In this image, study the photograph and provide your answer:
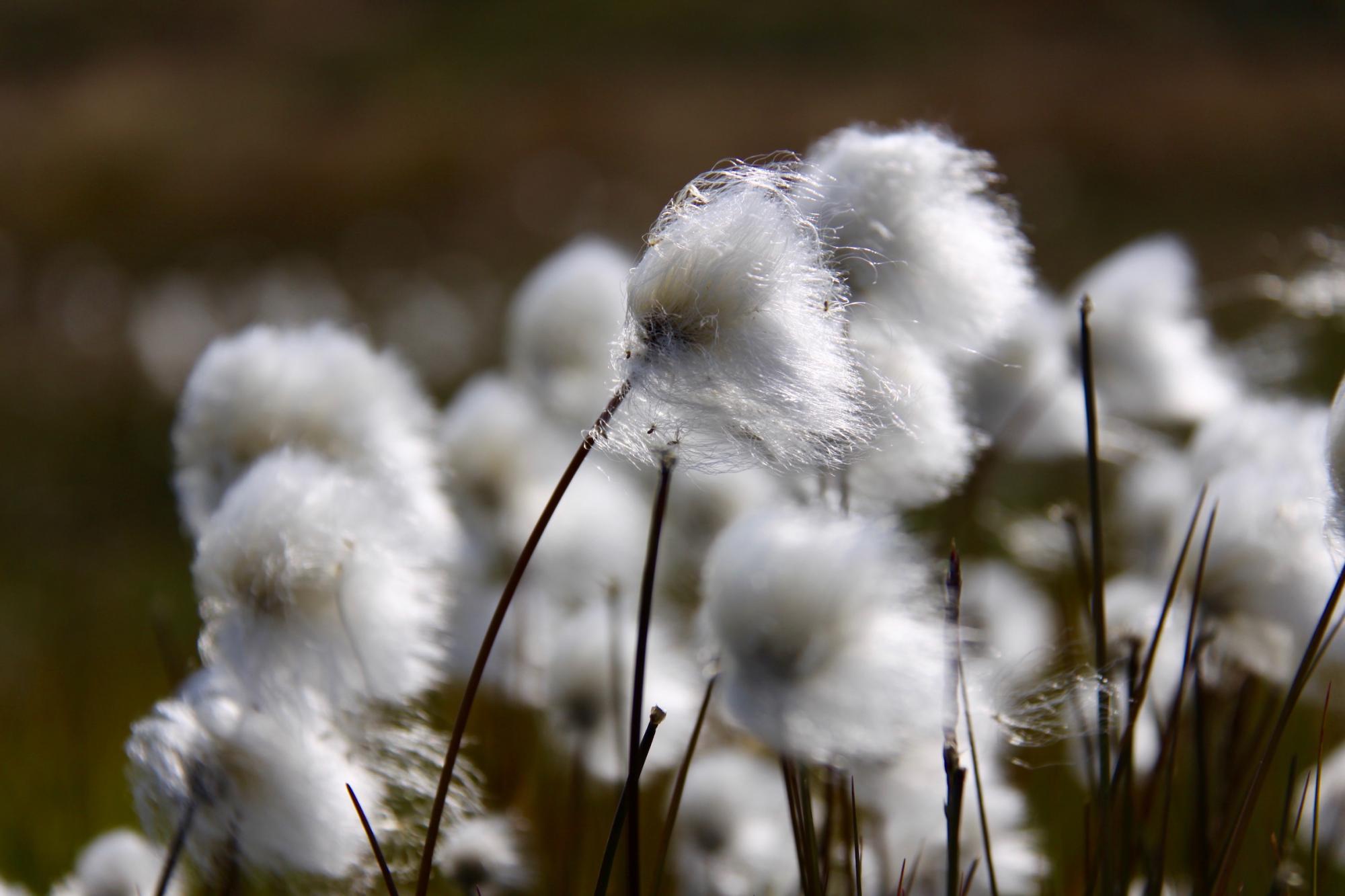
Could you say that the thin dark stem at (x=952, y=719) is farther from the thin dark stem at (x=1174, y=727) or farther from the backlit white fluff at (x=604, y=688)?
the backlit white fluff at (x=604, y=688)

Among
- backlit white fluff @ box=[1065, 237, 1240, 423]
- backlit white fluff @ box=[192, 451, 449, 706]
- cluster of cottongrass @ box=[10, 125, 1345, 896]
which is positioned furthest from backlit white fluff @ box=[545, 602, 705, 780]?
backlit white fluff @ box=[1065, 237, 1240, 423]

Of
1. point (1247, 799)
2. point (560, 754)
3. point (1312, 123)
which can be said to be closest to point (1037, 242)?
point (1312, 123)

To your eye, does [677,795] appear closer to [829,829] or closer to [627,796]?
[627,796]

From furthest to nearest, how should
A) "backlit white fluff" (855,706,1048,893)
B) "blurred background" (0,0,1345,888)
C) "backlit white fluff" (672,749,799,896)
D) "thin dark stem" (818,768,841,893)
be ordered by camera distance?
"blurred background" (0,0,1345,888), "backlit white fluff" (672,749,799,896), "backlit white fluff" (855,706,1048,893), "thin dark stem" (818,768,841,893)

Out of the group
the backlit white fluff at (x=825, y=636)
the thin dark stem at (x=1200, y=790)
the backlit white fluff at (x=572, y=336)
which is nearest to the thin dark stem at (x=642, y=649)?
the backlit white fluff at (x=825, y=636)

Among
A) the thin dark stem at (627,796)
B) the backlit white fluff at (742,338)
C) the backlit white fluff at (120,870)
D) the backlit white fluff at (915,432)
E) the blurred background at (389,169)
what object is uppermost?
the blurred background at (389,169)

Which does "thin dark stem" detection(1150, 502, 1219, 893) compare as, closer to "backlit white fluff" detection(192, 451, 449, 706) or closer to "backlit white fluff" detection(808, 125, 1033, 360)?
"backlit white fluff" detection(808, 125, 1033, 360)

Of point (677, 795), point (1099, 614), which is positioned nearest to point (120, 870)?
point (677, 795)
